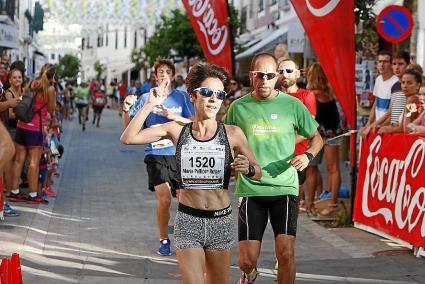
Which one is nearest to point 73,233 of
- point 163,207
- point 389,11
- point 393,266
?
point 163,207

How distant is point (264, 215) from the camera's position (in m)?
6.71

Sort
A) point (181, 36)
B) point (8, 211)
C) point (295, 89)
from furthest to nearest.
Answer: point (181, 36), point (8, 211), point (295, 89)

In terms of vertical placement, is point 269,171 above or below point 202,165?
below

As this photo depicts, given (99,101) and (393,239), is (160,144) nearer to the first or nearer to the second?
(393,239)

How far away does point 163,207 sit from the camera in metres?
8.96

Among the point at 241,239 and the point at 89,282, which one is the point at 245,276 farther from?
the point at 89,282

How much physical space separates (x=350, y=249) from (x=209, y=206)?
13.6 feet

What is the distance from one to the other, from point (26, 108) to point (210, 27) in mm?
3467

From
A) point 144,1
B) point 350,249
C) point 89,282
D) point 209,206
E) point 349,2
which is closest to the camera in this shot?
point 209,206

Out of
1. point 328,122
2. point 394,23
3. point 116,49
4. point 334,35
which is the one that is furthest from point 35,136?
point 116,49

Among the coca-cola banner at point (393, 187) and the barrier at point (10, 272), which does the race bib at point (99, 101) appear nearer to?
the coca-cola banner at point (393, 187)

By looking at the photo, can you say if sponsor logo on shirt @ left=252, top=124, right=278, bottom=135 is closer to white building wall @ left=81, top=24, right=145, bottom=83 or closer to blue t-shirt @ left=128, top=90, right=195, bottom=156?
blue t-shirt @ left=128, top=90, right=195, bottom=156

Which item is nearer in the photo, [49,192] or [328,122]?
[328,122]

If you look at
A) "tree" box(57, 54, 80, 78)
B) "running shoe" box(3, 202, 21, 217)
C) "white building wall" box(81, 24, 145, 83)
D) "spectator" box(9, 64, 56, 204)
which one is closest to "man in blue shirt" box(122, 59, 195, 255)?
"running shoe" box(3, 202, 21, 217)
